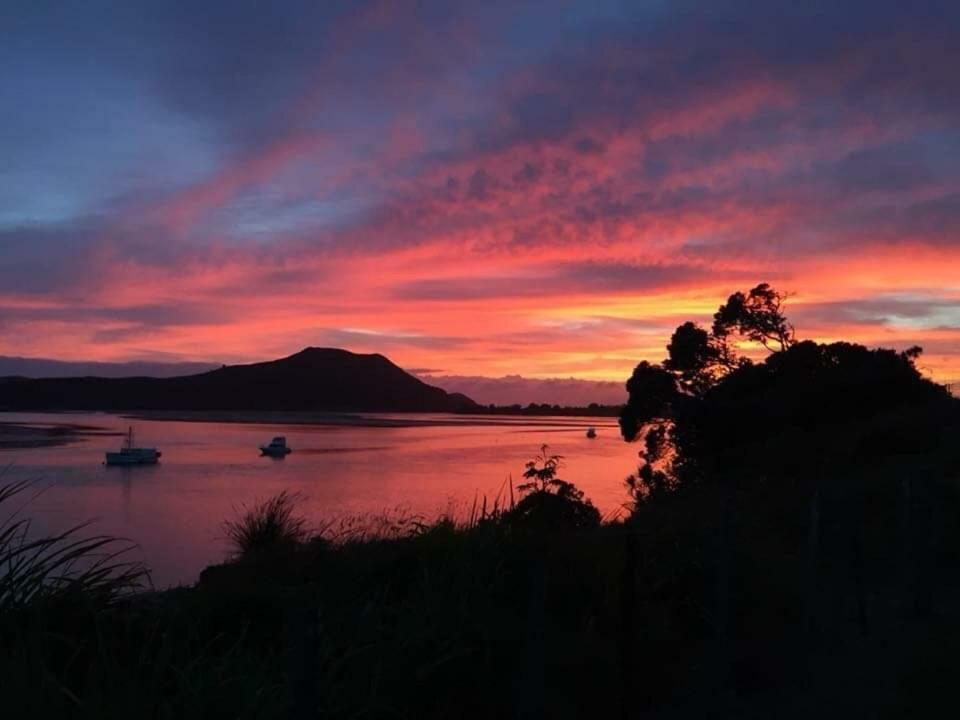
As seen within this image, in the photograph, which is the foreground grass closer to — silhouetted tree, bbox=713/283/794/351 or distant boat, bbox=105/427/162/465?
silhouetted tree, bbox=713/283/794/351

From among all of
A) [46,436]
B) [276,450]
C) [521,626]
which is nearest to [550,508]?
[521,626]

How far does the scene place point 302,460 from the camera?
6306 cm

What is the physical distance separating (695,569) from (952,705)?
3146 mm

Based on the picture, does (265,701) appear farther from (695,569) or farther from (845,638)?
(845,638)

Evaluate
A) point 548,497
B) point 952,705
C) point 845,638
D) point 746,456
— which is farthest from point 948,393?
point 952,705

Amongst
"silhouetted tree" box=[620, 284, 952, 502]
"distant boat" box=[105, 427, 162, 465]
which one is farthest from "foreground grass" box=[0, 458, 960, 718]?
"distant boat" box=[105, 427, 162, 465]

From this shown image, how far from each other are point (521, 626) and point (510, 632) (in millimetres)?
137

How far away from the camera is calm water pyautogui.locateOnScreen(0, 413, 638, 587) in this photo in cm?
3169

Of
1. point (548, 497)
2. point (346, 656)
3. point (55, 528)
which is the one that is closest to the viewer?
point (346, 656)

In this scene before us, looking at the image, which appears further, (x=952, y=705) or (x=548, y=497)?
(x=548, y=497)

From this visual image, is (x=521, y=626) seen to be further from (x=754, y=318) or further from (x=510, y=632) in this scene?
(x=754, y=318)

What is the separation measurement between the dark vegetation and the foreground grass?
0.02 meters

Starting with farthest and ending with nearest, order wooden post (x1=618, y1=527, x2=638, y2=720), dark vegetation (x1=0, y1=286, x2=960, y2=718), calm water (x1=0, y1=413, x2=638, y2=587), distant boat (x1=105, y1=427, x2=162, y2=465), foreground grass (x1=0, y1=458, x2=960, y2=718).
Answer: distant boat (x1=105, y1=427, x2=162, y2=465)
calm water (x1=0, y1=413, x2=638, y2=587)
wooden post (x1=618, y1=527, x2=638, y2=720)
dark vegetation (x1=0, y1=286, x2=960, y2=718)
foreground grass (x1=0, y1=458, x2=960, y2=718)

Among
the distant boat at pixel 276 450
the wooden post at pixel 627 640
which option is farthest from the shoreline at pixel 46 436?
the wooden post at pixel 627 640
